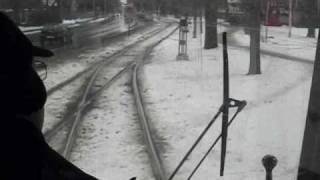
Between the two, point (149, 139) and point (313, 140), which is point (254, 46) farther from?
point (313, 140)

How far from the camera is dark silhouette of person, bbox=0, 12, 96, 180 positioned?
154 cm

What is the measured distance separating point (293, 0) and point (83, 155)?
391 centimetres

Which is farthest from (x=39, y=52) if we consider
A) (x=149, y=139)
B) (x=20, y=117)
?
(x=149, y=139)

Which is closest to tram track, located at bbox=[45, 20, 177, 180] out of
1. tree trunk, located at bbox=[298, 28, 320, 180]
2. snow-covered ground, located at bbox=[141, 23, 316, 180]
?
snow-covered ground, located at bbox=[141, 23, 316, 180]

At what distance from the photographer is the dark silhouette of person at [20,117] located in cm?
154

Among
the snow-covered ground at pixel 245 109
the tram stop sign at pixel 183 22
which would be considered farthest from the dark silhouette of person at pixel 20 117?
the tram stop sign at pixel 183 22

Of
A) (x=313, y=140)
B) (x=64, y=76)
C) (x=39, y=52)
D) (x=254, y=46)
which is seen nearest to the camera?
(x=39, y=52)

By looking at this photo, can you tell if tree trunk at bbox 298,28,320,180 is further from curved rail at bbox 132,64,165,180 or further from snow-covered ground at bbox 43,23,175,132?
snow-covered ground at bbox 43,23,175,132

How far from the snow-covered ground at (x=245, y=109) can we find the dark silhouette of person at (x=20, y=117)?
591cm

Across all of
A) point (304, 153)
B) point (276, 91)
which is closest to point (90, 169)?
point (304, 153)

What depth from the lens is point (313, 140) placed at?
5203 mm

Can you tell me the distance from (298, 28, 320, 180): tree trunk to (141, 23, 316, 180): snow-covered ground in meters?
1.96

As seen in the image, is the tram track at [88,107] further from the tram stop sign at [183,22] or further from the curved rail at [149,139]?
the tram stop sign at [183,22]

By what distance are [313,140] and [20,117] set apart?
13.2 feet
